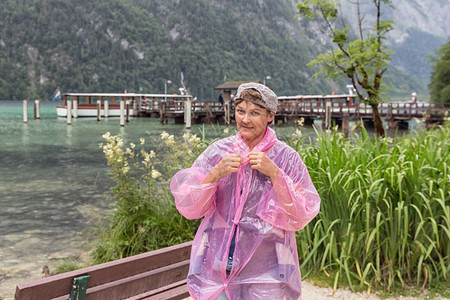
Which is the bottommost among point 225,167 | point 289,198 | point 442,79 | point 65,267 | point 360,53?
point 65,267

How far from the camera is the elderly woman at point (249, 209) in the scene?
2102 mm

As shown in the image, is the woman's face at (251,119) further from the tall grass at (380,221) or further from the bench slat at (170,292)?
the tall grass at (380,221)

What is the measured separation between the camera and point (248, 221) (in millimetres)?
2146

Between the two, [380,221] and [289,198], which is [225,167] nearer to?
[289,198]

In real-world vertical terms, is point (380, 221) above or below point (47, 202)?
above

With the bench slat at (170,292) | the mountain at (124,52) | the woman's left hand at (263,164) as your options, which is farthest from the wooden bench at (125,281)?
the mountain at (124,52)

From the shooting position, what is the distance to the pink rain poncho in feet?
6.91

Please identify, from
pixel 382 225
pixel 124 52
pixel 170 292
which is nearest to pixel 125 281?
pixel 170 292

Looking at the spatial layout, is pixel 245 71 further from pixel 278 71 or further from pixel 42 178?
pixel 42 178

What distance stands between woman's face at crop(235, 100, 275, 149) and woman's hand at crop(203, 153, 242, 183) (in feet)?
0.48

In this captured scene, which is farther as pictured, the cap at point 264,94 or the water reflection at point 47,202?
the water reflection at point 47,202

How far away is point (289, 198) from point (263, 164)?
0.20 metres

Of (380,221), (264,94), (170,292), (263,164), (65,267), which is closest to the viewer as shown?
(263,164)

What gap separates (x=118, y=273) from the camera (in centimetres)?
305
